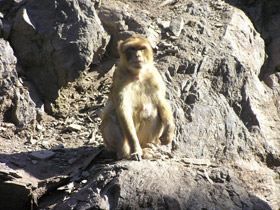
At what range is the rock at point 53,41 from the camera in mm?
9281

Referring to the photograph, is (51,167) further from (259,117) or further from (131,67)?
(259,117)

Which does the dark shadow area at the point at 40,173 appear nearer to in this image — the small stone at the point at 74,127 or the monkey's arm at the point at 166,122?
the small stone at the point at 74,127

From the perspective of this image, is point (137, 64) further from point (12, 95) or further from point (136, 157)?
point (12, 95)

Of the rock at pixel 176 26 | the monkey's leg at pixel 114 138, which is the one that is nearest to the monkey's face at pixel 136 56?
the monkey's leg at pixel 114 138

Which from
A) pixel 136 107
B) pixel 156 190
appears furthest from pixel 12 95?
pixel 156 190

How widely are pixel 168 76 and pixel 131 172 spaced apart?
356 centimetres

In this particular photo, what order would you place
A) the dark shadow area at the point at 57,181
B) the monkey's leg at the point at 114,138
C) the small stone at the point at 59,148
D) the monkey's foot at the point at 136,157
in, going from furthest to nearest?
the small stone at the point at 59,148
the monkey's leg at the point at 114,138
the monkey's foot at the point at 136,157
the dark shadow area at the point at 57,181

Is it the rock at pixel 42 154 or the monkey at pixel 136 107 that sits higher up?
the monkey at pixel 136 107

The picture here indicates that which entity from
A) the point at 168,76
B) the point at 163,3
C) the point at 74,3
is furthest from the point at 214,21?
the point at 74,3

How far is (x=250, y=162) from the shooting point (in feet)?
31.8

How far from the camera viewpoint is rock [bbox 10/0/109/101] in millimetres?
9281

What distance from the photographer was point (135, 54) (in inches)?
311

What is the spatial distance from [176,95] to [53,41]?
2.90 meters

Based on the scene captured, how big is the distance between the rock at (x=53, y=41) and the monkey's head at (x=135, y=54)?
1549 mm
